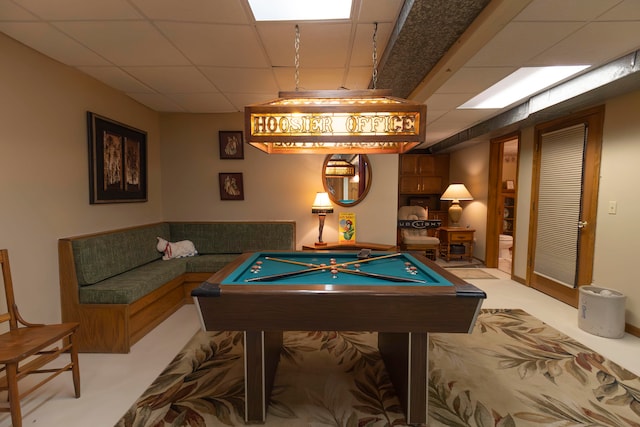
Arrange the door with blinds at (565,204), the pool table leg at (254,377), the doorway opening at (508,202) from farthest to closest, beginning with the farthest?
1. the doorway opening at (508,202)
2. the door with blinds at (565,204)
3. the pool table leg at (254,377)

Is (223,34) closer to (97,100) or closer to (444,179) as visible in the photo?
(97,100)

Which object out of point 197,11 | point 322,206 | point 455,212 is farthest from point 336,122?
point 455,212

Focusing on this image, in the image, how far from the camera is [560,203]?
374 centimetres

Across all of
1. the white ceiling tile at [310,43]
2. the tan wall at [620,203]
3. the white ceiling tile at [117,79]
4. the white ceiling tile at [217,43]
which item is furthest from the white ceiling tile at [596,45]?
the white ceiling tile at [117,79]

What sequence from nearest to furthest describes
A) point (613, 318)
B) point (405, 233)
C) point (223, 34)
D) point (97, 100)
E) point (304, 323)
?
point (304, 323) → point (223, 34) → point (613, 318) → point (97, 100) → point (405, 233)

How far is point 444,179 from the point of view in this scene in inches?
276

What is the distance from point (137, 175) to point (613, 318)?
5.38 m

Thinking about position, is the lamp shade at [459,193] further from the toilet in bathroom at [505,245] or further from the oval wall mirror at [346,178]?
the oval wall mirror at [346,178]

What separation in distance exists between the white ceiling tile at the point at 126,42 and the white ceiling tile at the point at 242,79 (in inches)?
12.6

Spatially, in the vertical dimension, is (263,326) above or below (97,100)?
below

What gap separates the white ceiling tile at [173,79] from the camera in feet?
9.09

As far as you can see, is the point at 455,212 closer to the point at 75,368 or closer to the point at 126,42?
the point at 126,42

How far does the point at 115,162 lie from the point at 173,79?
1.16m

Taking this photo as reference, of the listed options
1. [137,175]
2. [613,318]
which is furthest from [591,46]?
[137,175]
